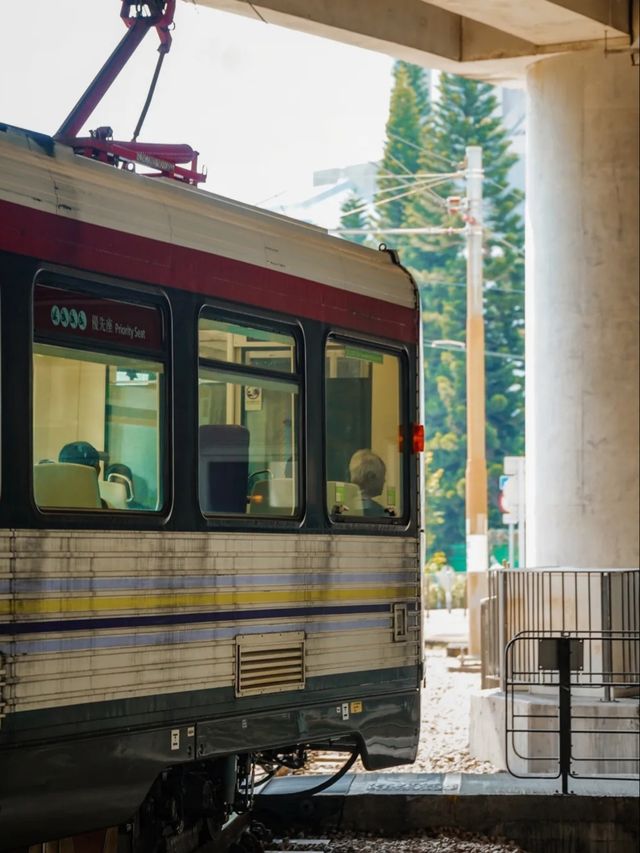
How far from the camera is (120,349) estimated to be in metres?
7.83

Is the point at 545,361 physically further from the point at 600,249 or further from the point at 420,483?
the point at 420,483

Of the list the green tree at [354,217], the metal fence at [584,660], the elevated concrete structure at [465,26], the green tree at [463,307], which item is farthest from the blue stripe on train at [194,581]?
the green tree at [354,217]

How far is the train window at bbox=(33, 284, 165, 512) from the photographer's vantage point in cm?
734

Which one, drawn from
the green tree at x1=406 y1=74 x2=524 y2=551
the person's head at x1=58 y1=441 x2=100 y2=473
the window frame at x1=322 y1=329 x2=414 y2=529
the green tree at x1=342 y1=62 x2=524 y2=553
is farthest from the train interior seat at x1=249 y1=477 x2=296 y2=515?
the green tree at x1=406 y1=74 x2=524 y2=551

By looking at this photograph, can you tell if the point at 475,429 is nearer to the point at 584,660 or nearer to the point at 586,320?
the point at 586,320

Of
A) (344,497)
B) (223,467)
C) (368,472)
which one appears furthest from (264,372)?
(368,472)

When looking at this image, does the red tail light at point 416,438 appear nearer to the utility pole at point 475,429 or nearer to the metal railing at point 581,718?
the metal railing at point 581,718

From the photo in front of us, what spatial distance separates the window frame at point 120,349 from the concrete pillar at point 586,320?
9794 mm

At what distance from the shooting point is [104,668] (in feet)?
24.9

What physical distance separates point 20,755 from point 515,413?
64.1m

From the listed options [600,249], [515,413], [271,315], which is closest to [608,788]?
[271,315]

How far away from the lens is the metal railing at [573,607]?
16359 millimetres

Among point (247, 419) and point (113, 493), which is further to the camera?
point (247, 419)

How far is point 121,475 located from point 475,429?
2189 centimetres
